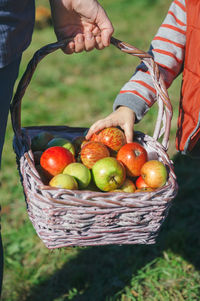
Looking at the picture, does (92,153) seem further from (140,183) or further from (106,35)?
(106,35)

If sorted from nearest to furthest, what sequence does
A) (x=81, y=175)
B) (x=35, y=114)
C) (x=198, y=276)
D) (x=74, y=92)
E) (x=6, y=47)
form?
(x=6, y=47) → (x=81, y=175) → (x=198, y=276) → (x=35, y=114) → (x=74, y=92)

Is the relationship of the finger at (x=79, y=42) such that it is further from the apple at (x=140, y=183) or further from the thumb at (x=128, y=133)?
the apple at (x=140, y=183)

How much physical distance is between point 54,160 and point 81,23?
0.59 m

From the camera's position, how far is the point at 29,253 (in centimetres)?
245

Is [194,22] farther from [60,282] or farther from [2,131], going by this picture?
[60,282]

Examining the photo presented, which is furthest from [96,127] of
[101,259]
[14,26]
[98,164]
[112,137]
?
[101,259]

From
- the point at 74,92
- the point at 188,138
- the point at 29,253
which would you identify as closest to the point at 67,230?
the point at 188,138

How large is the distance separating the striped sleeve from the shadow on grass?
1.02 m

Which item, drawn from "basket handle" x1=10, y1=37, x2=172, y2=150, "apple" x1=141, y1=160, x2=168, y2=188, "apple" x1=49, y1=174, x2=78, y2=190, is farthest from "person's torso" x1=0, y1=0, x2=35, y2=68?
"apple" x1=141, y1=160, x2=168, y2=188

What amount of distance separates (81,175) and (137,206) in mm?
332

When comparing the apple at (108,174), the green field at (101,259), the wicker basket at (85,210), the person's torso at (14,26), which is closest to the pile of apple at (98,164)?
the apple at (108,174)

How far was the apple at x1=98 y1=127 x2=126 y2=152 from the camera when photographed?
1797 millimetres

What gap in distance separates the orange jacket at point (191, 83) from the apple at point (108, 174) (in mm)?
335

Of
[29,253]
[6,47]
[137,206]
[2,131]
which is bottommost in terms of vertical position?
[29,253]
